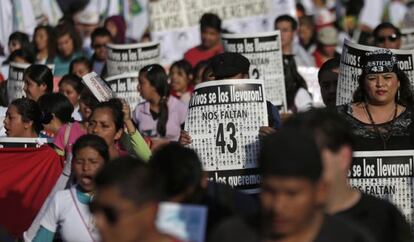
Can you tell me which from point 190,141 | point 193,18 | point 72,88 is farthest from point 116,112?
point 193,18

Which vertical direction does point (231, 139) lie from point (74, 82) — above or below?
below

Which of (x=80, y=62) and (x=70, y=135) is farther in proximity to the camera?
(x=80, y=62)

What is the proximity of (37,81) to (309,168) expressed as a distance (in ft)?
27.1

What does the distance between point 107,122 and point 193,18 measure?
8.82 metres

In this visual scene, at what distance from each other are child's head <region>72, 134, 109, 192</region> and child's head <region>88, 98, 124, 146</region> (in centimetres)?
115

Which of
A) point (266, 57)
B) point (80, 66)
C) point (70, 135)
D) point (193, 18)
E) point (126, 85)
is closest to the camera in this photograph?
point (70, 135)

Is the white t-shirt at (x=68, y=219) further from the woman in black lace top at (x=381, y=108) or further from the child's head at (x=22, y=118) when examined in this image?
the child's head at (x=22, y=118)

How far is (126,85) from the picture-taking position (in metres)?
15.6

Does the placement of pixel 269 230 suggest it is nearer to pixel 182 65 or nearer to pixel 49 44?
pixel 182 65

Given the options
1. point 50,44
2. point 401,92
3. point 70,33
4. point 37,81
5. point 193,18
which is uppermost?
point 193,18

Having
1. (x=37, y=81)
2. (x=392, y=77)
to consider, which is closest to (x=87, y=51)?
(x=37, y=81)

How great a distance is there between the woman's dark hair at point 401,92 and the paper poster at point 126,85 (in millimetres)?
4965

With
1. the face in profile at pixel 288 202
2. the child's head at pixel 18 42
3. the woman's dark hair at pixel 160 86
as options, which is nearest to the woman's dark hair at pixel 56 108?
the woman's dark hair at pixel 160 86

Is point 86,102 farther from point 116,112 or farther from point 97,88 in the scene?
point 116,112
